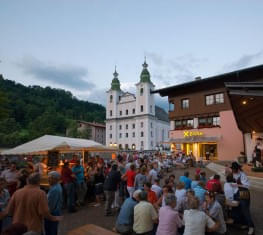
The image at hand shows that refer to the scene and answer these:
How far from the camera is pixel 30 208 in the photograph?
136 inches

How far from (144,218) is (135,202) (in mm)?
568

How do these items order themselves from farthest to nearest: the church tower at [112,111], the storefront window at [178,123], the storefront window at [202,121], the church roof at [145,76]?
the church tower at [112,111]
the church roof at [145,76]
the storefront window at [178,123]
the storefront window at [202,121]

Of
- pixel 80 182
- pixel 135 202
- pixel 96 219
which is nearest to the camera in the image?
pixel 135 202

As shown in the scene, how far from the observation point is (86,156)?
48.5ft

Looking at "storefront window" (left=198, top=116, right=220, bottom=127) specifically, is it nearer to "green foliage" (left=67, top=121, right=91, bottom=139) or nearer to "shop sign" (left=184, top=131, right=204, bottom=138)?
"shop sign" (left=184, top=131, right=204, bottom=138)

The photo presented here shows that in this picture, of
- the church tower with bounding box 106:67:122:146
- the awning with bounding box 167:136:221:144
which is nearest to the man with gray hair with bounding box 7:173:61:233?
the awning with bounding box 167:136:221:144

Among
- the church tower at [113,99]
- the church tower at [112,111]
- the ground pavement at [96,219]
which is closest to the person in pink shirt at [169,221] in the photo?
the ground pavement at [96,219]

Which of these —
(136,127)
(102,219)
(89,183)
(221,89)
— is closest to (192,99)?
(221,89)

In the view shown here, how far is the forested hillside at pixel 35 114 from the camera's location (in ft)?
168

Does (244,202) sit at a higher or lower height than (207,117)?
lower

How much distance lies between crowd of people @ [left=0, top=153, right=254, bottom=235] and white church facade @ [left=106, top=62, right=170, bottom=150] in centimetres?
5665

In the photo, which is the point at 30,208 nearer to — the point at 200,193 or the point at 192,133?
the point at 200,193

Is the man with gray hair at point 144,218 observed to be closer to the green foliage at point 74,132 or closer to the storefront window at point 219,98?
the storefront window at point 219,98

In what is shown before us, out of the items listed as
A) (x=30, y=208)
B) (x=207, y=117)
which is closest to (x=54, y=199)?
(x=30, y=208)
